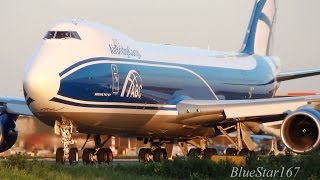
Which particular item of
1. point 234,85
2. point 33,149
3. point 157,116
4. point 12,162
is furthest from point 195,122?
point 12,162

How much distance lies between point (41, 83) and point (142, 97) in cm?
521

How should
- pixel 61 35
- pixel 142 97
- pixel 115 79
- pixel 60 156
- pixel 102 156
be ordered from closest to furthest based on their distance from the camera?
pixel 60 156 < pixel 61 35 < pixel 115 79 < pixel 142 97 < pixel 102 156

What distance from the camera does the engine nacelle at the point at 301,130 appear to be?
25.6 m

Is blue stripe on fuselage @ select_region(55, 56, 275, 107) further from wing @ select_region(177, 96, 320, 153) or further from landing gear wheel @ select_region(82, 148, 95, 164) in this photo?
landing gear wheel @ select_region(82, 148, 95, 164)

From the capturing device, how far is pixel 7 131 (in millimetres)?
31281

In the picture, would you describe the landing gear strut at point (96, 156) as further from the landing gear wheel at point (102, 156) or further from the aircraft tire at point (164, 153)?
the aircraft tire at point (164, 153)

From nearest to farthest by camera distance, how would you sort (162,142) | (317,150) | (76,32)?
(317,150) < (76,32) < (162,142)

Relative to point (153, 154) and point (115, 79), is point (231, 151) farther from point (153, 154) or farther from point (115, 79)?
point (115, 79)

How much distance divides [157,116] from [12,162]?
10543 millimetres

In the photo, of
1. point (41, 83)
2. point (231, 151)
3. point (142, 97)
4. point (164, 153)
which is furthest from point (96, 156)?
point (231, 151)

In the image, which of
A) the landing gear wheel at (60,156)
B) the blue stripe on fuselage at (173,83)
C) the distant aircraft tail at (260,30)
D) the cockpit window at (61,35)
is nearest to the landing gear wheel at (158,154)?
the blue stripe on fuselage at (173,83)

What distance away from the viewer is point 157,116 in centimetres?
2986

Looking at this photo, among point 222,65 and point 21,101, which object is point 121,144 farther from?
point 21,101

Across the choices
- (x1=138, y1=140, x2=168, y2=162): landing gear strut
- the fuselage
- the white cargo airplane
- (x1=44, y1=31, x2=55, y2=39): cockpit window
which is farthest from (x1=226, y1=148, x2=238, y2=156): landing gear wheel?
(x1=44, y1=31, x2=55, y2=39): cockpit window
